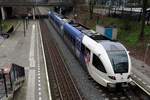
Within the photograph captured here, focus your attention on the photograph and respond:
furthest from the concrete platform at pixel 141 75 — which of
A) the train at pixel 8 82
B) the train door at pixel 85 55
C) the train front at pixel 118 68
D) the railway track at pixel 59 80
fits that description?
the train at pixel 8 82

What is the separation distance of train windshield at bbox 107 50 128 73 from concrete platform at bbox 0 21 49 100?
537 centimetres

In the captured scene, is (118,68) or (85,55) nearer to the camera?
(118,68)

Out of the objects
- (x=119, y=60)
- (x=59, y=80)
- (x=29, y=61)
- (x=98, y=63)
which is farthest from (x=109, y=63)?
(x=29, y=61)

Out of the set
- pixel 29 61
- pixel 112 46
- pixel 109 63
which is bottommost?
pixel 29 61

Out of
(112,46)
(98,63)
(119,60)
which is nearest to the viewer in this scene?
(119,60)

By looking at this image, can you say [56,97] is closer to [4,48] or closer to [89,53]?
[89,53]

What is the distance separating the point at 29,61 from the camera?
2678 cm

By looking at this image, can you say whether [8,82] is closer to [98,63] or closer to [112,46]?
[98,63]

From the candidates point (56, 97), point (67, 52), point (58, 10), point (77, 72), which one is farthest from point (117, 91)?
point (58, 10)

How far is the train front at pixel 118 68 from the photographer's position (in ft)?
53.2

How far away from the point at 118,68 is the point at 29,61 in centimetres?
1314

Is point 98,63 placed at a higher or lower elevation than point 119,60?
lower

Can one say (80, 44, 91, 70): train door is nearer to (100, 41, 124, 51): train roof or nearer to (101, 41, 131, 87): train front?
(100, 41, 124, 51): train roof

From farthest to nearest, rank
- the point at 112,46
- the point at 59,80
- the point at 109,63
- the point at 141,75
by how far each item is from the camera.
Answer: the point at 141,75
the point at 59,80
the point at 112,46
the point at 109,63
